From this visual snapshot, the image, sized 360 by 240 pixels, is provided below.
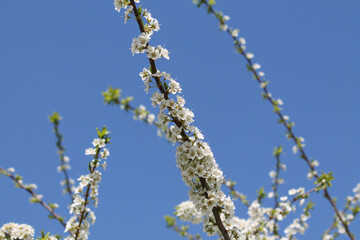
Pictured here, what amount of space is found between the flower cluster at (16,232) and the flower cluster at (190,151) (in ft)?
13.4

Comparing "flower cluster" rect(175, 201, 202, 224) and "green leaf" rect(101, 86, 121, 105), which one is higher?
"flower cluster" rect(175, 201, 202, 224)

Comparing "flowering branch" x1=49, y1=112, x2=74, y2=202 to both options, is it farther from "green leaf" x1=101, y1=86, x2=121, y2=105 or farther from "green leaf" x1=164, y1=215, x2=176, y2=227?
"green leaf" x1=164, y1=215, x2=176, y2=227

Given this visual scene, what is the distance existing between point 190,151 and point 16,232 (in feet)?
14.5

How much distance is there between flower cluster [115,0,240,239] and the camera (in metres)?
3.78

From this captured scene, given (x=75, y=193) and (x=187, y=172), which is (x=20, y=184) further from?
(x=187, y=172)

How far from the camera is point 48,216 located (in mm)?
4688

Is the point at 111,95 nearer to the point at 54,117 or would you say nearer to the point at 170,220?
the point at 54,117

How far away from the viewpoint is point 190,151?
3744 millimetres

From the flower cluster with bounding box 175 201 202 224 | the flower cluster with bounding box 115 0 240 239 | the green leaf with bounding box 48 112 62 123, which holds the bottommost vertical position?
the flower cluster with bounding box 115 0 240 239

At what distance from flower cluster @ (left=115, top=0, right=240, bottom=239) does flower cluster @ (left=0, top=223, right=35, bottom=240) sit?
407 cm

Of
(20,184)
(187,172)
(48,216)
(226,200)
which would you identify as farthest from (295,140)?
(20,184)

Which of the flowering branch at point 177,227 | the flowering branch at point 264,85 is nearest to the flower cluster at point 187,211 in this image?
the flowering branch at point 177,227

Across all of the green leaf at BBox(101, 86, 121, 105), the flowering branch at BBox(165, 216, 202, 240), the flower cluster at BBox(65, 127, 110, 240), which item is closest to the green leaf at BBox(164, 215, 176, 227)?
the flowering branch at BBox(165, 216, 202, 240)

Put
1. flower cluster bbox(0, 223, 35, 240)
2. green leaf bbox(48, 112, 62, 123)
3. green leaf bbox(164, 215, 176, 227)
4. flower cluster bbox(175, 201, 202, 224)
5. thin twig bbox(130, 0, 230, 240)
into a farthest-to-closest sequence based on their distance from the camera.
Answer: flower cluster bbox(175, 201, 202, 224)
green leaf bbox(164, 215, 176, 227)
flower cluster bbox(0, 223, 35, 240)
green leaf bbox(48, 112, 62, 123)
thin twig bbox(130, 0, 230, 240)
